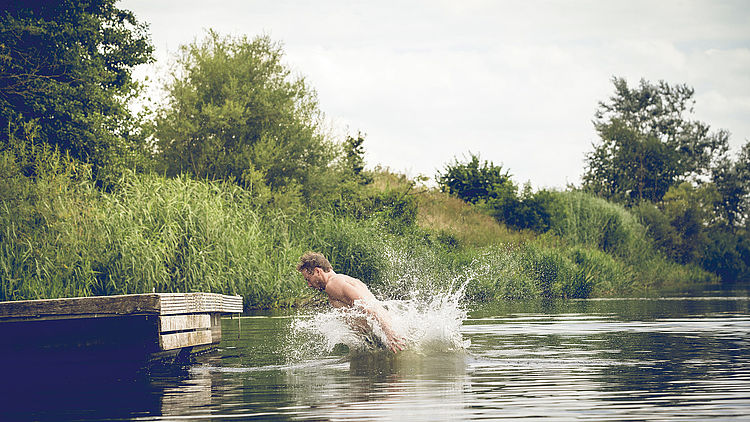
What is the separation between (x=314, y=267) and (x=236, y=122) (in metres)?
30.7

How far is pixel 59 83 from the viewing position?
3238cm

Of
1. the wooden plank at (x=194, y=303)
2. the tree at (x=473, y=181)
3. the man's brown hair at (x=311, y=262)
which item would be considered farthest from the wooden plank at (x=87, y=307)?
the tree at (x=473, y=181)

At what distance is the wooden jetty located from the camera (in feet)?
42.9

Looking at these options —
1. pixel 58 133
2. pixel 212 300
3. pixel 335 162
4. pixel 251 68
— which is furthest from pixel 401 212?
pixel 212 300

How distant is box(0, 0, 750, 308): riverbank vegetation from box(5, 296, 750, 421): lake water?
28.2 ft

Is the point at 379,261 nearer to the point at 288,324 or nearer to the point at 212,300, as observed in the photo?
the point at 288,324

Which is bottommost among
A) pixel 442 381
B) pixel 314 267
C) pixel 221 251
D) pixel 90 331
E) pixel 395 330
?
pixel 442 381

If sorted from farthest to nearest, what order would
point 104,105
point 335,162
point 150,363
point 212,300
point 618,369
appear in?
point 335,162 → point 104,105 → point 212,300 → point 150,363 → point 618,369

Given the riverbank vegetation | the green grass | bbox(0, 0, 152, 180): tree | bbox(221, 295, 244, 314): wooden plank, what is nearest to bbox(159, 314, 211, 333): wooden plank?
bbox(221, 295, 244, 314): wooden plank

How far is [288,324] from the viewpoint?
22.6 m

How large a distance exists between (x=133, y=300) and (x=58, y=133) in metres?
21.2

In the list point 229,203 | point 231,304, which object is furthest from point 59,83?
point 231,304

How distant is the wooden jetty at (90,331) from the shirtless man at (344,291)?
74.9 inches

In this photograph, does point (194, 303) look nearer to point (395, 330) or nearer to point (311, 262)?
point (311, 262)
